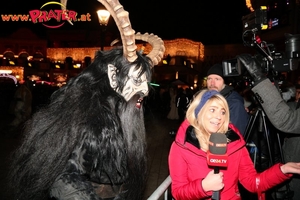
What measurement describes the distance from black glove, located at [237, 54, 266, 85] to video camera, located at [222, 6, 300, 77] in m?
0.14

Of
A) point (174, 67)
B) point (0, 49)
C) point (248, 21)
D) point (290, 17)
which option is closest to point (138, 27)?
point (174, 67)

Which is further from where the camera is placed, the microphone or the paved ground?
the paved ground

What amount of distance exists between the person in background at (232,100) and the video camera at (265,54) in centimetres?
63

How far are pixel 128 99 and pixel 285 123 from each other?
1.46 meters

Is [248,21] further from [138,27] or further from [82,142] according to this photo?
[138,27]

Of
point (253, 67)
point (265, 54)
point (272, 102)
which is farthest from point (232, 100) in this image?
point (272, 102)

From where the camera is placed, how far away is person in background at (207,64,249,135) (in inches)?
150

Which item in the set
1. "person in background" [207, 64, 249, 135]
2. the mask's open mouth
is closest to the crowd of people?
the mask's open mouth

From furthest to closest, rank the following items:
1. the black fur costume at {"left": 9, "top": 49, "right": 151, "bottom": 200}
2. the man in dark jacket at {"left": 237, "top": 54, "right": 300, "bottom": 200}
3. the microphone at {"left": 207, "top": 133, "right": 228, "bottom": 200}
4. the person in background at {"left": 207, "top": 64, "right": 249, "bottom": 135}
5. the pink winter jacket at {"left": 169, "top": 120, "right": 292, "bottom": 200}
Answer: the person in background at {"left": 207, "top": 64, "right": 249, "bottom": 135}, the man in dark jacket at {"left": 237, "top": 54, "right": 300, "bottom": 200}, the pink winter jacket at {"left": 169, "top": 120, "right": 292, "bottom": 200}, the microphone at {"left": 207, "top": 133, "right": 228, "bottom": 200}, the black fur costume at {"left": 9, "top": 49, "right": 151, "bottom": 200}

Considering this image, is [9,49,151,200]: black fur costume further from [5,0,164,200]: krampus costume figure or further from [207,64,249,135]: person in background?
[207,64,249,135]: person in background

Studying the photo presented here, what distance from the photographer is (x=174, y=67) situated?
46875 millimetres

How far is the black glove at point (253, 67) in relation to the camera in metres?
2.76

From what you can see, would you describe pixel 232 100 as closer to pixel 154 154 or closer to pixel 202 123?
pixel 202 123

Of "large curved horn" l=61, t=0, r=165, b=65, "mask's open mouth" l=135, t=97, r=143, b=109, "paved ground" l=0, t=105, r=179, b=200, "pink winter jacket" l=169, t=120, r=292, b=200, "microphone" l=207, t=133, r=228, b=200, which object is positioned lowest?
"paved ground" l=0, t=105, r=179, b=200
